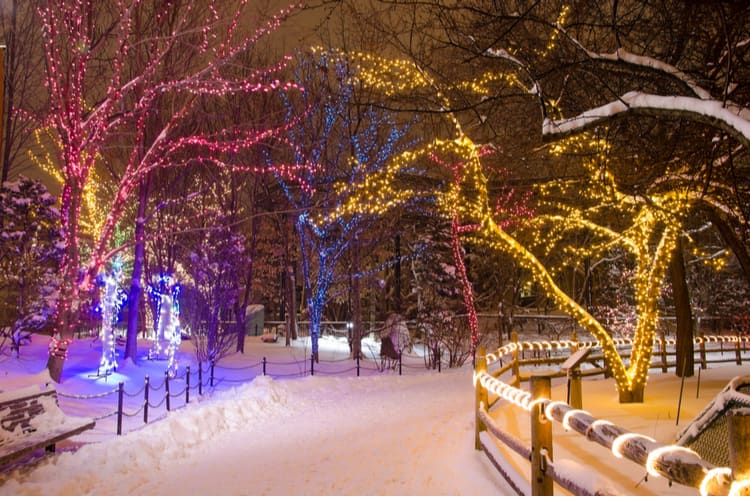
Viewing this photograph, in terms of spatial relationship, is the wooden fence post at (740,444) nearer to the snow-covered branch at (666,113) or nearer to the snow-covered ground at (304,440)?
the snow-covered branch at (666,113)

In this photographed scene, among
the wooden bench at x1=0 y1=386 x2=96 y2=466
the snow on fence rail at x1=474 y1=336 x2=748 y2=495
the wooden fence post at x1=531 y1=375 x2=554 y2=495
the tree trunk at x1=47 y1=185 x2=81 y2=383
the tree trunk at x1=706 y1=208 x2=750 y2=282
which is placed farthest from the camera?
the tree trunk at x1=47 y1=185 x2=81 y2=383

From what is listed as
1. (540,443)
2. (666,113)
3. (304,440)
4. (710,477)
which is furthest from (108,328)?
(710,477)

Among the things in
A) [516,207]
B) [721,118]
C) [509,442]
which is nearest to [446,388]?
[516,207]

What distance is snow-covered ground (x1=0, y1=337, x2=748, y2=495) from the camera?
658 cm

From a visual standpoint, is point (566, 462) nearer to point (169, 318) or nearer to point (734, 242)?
point (734, 242)

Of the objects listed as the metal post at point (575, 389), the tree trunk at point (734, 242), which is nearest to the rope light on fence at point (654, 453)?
the metal post at point (575, 389)

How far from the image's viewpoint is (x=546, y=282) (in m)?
11.5

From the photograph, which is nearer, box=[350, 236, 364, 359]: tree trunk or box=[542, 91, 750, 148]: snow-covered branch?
box=[542, 91, 750, 148]: snow-covered branch

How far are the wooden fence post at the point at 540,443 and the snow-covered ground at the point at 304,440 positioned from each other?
1.21 meters

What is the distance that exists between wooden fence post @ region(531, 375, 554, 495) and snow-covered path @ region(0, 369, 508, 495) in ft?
3.98

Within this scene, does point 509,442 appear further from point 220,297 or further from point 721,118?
point 220,297

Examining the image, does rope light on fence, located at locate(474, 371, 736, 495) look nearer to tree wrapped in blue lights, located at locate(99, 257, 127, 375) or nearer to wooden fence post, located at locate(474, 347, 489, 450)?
wooden fence post, located at locate(474, 347, 489, 450)

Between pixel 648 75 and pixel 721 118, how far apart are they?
10.4ft

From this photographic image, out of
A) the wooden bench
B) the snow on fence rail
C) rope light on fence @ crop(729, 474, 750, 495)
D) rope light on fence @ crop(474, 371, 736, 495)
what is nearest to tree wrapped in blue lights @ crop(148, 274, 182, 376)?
the wooden bench
